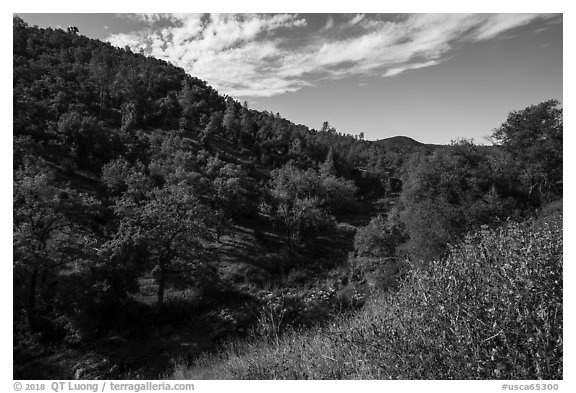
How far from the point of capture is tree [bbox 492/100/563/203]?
29.1 meters

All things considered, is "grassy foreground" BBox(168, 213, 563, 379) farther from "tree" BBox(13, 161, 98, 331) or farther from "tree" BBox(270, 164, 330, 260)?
"tree" BBox(270, 164, 330, 260)

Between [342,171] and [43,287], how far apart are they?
61.2 metres

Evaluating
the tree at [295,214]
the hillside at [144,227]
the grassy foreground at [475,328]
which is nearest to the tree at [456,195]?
the hillside at [144,227]

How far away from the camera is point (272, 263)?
110ft

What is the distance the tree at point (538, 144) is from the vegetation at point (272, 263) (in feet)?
0.55

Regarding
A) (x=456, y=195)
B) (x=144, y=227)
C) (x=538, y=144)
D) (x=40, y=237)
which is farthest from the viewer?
(x=538, y=144)

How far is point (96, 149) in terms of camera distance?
46.5 metres

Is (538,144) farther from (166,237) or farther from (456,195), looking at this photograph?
(166,237)

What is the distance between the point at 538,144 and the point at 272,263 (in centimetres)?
2728

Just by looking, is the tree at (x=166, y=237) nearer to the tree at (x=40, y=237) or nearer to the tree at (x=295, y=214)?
the tree at (x=40, y=237)

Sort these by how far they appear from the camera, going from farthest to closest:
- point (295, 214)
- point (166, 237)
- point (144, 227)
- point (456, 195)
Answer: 1. point (295, 214)
2. point (456, 195)
3. point (144, 227)
4. point (166, 237)

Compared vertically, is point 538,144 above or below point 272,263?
above

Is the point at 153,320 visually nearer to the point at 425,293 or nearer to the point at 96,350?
the point at 96,350

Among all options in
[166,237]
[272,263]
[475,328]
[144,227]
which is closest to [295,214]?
[272,263]
